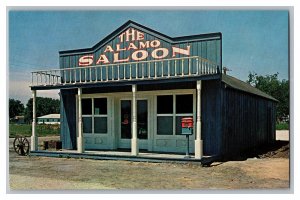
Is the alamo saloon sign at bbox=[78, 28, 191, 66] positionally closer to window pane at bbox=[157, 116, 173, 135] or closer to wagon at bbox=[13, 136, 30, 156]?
window pane at bbox=[157, 116, 173, 135]

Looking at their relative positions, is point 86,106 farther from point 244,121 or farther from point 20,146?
point 244,121

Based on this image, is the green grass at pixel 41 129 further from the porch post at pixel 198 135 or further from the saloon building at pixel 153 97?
the porch post at pixel 198 135

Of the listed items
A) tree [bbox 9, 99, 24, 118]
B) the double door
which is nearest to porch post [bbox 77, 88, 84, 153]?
the double door

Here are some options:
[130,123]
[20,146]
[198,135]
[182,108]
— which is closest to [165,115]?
[182,108]

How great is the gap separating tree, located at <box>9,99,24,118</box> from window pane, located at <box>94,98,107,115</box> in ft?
10.7

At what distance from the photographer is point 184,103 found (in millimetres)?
11789

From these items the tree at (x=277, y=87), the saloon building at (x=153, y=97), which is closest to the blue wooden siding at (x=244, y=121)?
the saloon building at (x=153, y=97)

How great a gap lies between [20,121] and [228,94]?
6247 mm

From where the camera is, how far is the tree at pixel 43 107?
11.8 meters

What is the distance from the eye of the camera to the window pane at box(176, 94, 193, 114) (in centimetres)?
1171

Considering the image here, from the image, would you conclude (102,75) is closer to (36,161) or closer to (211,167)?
(36,161)

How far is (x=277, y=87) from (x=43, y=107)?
24.9 feet
